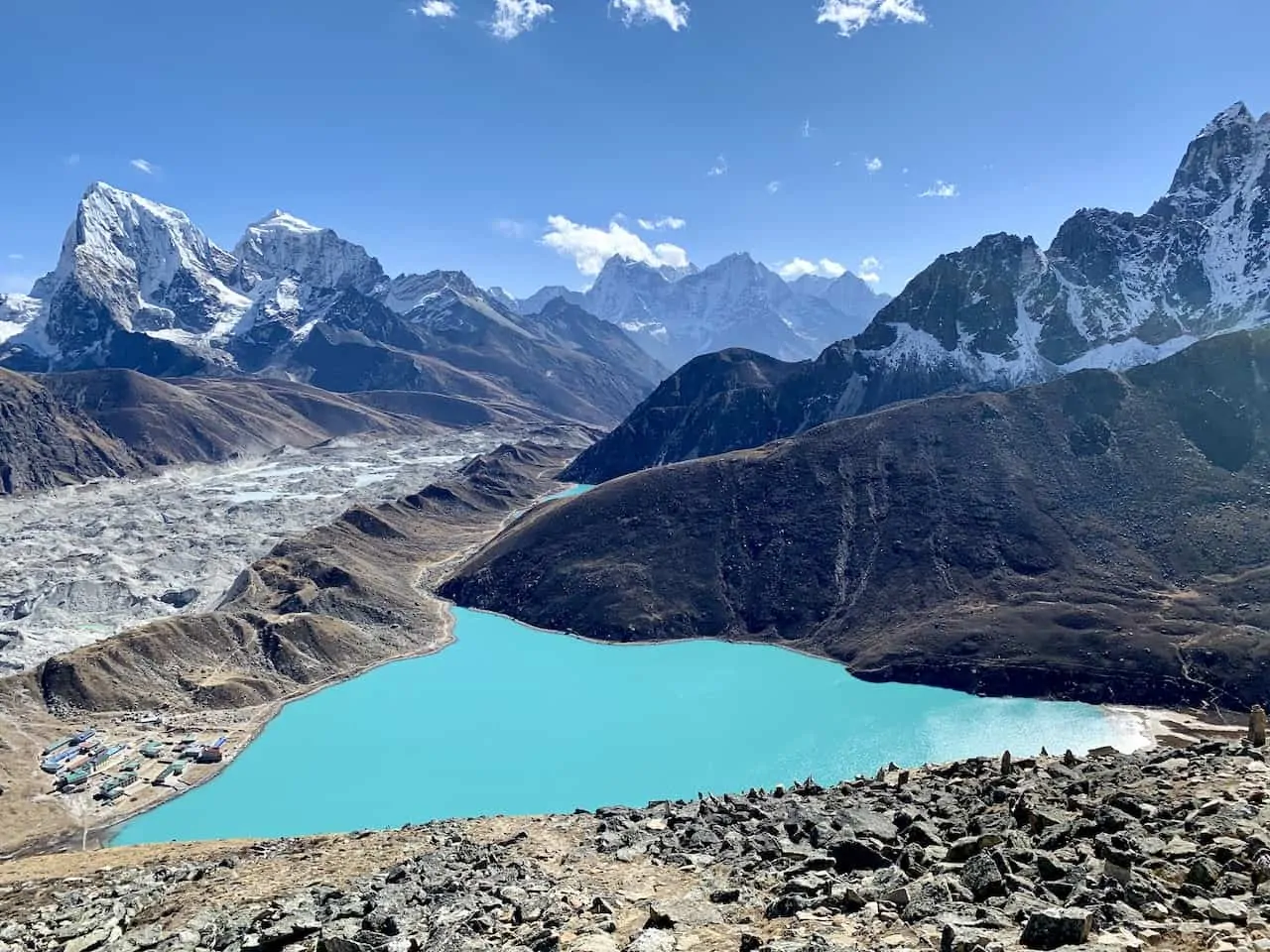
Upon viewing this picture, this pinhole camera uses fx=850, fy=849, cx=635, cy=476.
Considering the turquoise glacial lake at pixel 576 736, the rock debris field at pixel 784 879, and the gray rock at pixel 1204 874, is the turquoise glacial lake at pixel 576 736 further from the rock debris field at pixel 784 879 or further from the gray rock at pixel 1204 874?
the gray rock at pixel 1204 874

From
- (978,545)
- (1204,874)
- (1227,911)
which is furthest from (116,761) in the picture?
(978,545)

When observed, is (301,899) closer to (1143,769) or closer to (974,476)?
(1143,769)

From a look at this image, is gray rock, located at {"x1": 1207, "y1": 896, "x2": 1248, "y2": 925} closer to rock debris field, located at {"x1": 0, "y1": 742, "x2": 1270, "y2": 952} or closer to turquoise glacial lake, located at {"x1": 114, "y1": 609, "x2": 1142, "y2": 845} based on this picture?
rock debris field, located at {"x1": 0, "y1": 742, "x2": 1270, "y2": 952}

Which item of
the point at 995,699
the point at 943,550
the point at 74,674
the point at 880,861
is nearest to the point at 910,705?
the point at 995,699

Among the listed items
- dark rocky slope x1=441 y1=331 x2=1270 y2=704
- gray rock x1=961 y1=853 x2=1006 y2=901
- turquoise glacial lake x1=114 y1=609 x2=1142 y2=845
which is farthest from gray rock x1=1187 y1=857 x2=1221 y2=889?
dark rocky slope x1=441 y1=331 x2=1270 y2=704

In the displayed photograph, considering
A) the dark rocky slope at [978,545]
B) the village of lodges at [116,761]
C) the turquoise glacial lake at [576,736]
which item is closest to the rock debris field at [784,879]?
the turquoise glacial lake at [576,736]

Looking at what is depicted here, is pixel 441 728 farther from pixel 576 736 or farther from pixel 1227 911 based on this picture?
pixel 1227 911
